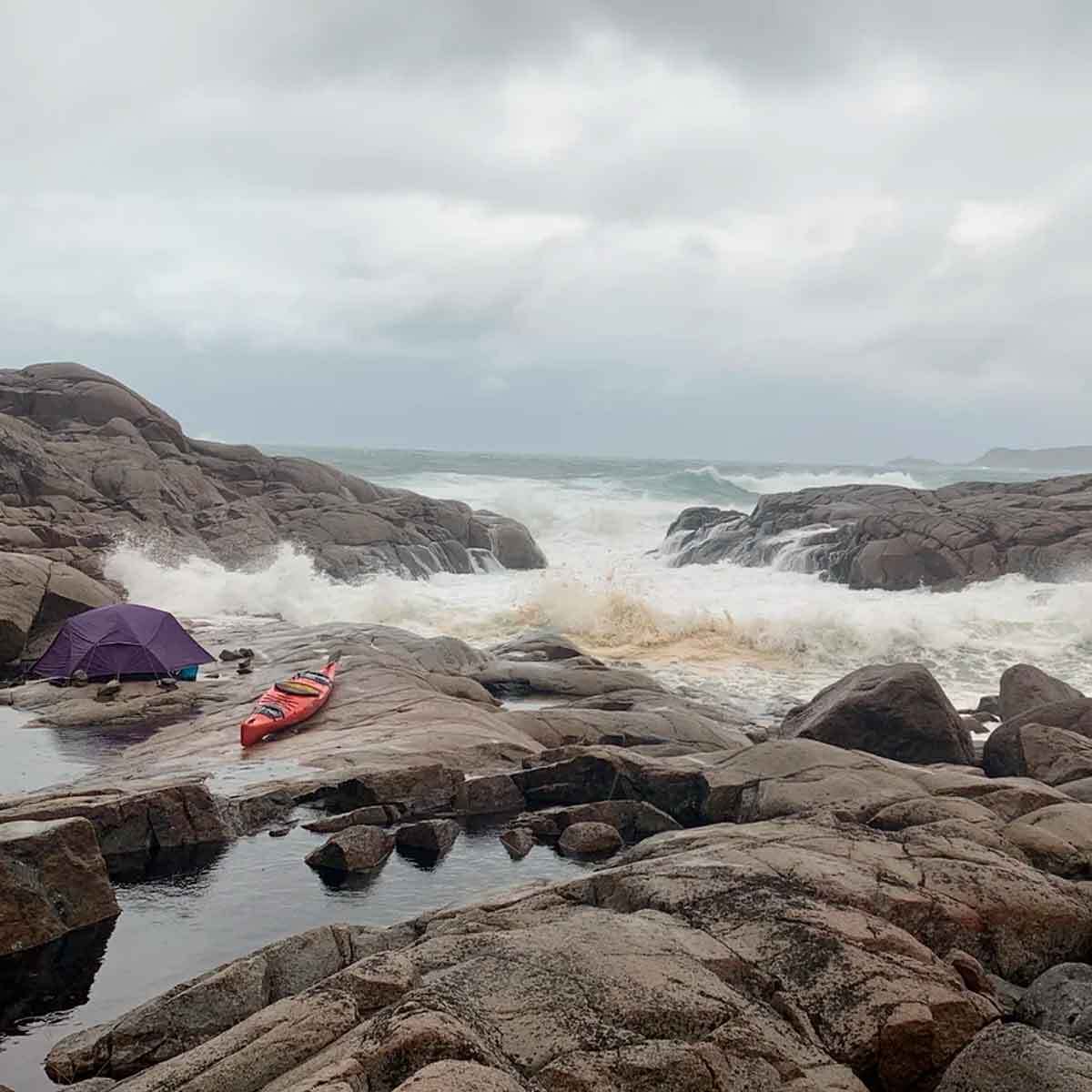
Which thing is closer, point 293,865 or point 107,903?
point 107,903

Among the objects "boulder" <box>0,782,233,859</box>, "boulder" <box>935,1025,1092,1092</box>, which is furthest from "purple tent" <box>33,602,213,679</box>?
"boulder" <box>935,1025,1092,1092</box>

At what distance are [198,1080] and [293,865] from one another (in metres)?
5.42

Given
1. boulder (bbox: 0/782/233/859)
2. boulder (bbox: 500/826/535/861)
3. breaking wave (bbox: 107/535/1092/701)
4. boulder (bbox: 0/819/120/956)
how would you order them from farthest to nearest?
breaking wave (bbox: 107/535/1092/701), boulder (bbox: 500/826/535/861), boulder (bbox: 0/782/233/859), boulder (bbox: 0/819/120/956)

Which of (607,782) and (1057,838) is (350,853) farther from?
(1057,838)

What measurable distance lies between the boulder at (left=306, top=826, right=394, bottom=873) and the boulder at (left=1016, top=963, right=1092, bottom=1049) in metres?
6.11

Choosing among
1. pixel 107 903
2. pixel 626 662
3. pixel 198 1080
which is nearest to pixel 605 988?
pixel 198 1080

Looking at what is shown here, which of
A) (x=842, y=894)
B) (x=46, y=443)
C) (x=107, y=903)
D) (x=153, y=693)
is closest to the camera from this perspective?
(x=842, y=894)

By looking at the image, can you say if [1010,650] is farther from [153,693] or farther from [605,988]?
[605,988]

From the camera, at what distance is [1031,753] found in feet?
43.9

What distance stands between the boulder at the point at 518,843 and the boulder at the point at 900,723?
6.25 m

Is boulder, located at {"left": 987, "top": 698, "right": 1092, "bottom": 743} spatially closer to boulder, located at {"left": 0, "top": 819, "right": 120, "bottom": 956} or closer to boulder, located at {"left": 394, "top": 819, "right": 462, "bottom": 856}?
boulder, located at {"left": 394, "top": 819, "right": 462, "bottom": 856}

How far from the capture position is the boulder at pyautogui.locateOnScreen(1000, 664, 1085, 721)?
58.6 feet

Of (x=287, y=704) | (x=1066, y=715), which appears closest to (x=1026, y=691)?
(x=1066, y=715)

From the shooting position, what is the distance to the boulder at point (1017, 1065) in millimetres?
4641
